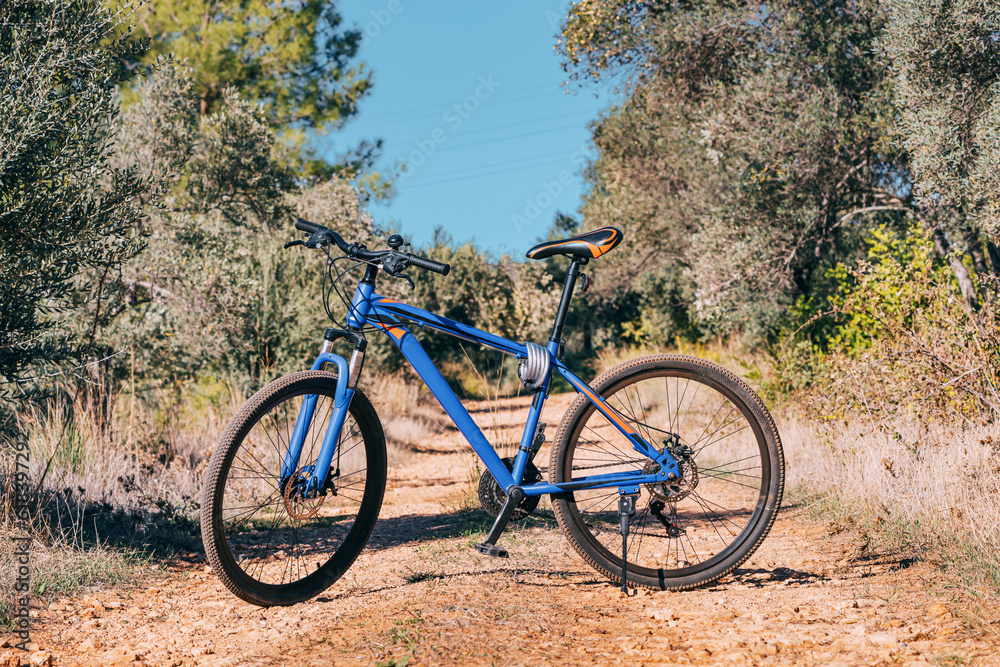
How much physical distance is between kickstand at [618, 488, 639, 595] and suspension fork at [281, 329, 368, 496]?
141 cm

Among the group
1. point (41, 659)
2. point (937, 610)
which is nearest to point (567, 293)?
point (937, 610)

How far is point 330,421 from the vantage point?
3.49 meters

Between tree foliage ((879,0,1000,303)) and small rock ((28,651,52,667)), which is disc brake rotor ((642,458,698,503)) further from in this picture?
tree foliage ((879,0,1000,303))

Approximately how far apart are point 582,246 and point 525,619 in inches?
68.7

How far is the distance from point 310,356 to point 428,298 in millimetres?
8522

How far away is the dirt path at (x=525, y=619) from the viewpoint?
2.83 m

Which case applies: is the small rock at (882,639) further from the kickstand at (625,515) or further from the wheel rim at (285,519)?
the wheel rim at (285,519)

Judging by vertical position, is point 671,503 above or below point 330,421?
below

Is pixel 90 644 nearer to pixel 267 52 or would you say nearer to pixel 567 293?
pixel 567 293

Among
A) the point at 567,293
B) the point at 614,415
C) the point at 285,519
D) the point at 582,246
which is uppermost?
the point at 582,246

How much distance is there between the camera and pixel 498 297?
2134cm

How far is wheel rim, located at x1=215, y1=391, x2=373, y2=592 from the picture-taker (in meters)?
3.39

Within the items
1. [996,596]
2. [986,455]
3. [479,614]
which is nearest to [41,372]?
[479,614]

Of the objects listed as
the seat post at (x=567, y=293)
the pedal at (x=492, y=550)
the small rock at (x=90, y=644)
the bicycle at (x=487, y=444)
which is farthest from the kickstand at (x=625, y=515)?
the small rock at (x=90, y=644)
